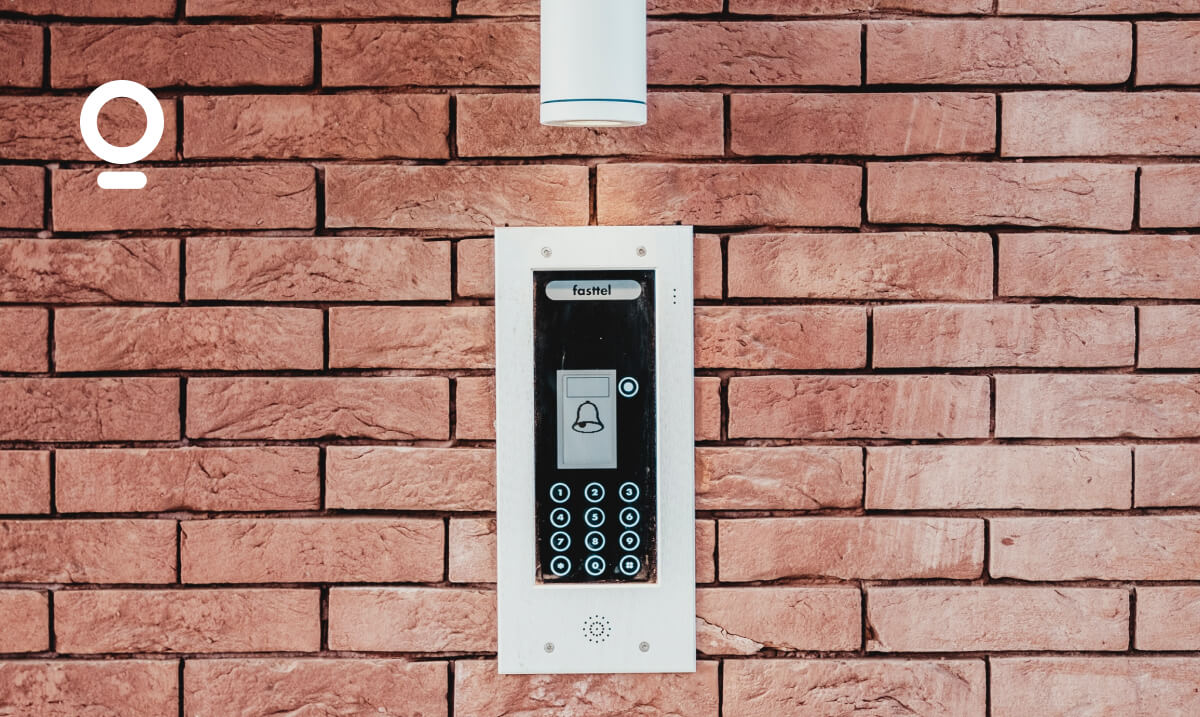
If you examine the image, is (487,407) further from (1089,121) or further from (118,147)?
(1089,121)

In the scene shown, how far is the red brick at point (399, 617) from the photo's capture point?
1.34m

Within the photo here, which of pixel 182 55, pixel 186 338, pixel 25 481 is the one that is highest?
pixel 182 55

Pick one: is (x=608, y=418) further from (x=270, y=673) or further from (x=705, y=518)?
(x=270, y=673)

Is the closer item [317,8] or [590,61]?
[590,61]

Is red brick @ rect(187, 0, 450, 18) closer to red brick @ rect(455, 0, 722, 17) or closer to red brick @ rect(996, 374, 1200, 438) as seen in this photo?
red brick @ rect(455, 0, 722, 17)

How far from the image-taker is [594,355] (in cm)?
131

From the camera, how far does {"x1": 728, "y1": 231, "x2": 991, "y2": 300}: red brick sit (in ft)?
4.39

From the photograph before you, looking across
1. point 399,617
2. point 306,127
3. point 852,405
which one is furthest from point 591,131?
point 399,617

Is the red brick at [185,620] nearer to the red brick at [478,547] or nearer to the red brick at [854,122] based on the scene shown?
the red brick at [478,547]

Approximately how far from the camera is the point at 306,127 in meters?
1.33

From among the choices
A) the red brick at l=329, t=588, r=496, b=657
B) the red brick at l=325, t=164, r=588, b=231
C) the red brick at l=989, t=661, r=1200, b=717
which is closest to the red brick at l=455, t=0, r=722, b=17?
the red brick at l=325, t=164, r=588, b=231

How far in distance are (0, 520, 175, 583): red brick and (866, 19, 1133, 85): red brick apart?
1.24 metres

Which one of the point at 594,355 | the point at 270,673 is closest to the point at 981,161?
the point at 594,355

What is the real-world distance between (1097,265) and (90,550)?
1526mm
